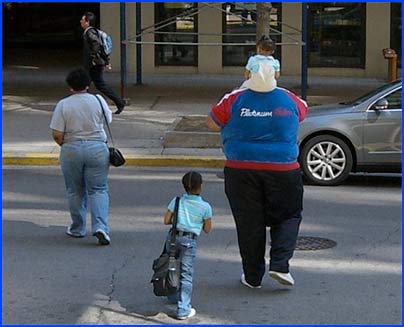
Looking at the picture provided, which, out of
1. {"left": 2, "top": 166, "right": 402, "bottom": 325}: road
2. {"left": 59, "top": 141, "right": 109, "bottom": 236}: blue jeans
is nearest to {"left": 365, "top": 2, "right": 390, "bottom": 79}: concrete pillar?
{"left": 2, "top": 166, "right": 402, "bottom": 325}: road

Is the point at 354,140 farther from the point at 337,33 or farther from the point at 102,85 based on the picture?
the point at 337,33

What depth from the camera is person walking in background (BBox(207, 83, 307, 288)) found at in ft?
21.0

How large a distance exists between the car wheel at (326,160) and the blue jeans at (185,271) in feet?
17.9

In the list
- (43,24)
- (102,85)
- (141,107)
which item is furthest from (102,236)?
(43,24)

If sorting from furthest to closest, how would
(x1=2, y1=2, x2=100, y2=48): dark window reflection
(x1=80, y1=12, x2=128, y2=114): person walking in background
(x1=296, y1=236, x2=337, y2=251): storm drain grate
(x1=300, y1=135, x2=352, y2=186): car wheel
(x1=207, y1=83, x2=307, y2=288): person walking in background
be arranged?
(x1=2, y1=2, x2=100, y2=48): dark window reflection
(x1=80, y1=12, x2=128, y2=114): person walking in background
(x1=300, y1=135, x2=352, y2=186): car wheel
(x1=296, y1=236, x2=337, y2=251): storm drain grate
(x1=207, y1=83, x2=307, y2=288): person walking in background

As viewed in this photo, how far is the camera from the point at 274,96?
642 centimetres

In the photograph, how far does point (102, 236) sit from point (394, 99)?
4889 millimetres

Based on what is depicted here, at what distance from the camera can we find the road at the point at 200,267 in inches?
247

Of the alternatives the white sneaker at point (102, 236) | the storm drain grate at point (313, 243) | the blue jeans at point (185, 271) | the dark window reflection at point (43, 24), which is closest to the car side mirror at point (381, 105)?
the storm drain grate at point (313, 243)

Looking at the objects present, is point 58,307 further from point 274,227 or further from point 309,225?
point 309,225

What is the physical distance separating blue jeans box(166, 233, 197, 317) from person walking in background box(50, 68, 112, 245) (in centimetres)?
205

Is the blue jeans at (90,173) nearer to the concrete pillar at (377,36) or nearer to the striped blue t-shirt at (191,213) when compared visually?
the striped blue t-shirt at (191,213)

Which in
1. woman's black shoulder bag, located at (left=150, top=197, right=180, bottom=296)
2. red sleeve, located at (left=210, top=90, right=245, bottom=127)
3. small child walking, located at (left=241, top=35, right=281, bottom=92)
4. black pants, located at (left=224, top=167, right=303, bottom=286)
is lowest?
woman's black shoulder bag, located at (left=150, top=197, right=180, bottom=296)

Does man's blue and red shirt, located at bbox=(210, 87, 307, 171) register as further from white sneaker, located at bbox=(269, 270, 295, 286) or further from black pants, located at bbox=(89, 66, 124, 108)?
black pants, located at bbox=(89, 66, 124, 108)
